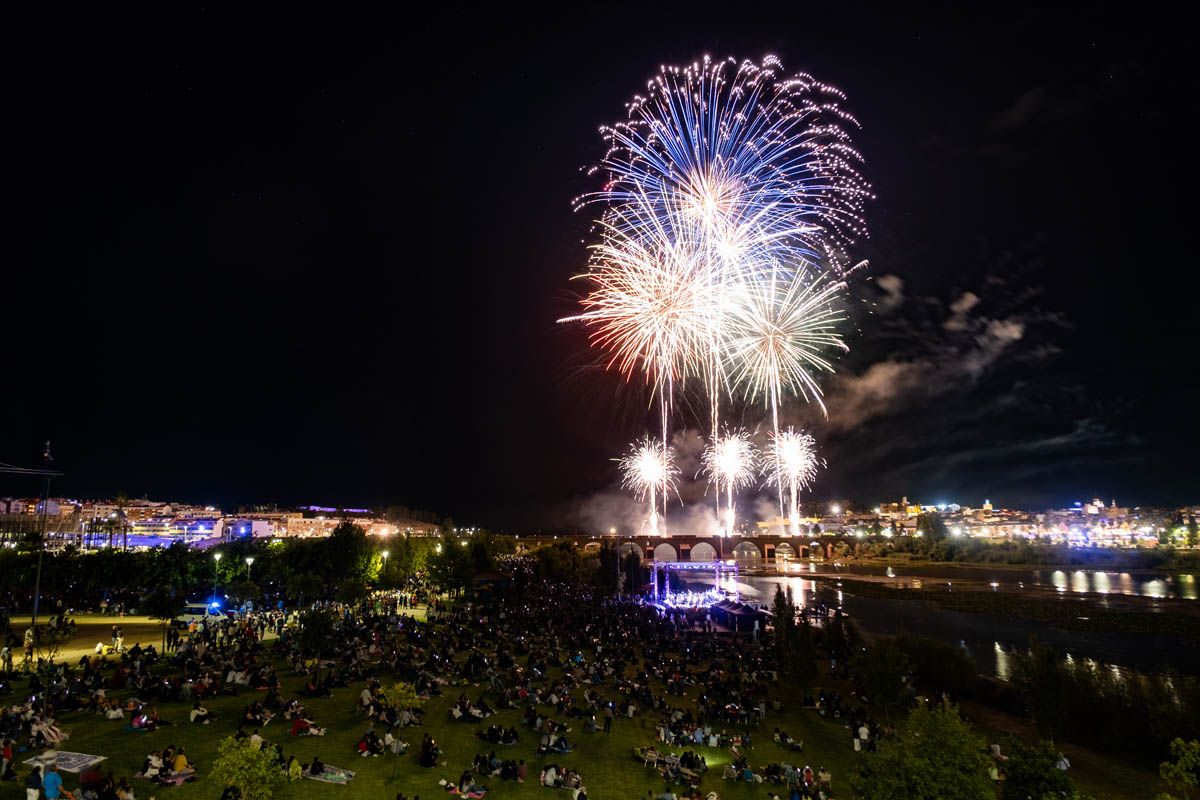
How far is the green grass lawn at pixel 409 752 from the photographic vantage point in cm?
1708

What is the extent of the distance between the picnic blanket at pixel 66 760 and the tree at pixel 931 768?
A: 18.9 metres

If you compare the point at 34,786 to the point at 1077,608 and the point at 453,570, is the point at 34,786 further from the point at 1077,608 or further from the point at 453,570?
the point at 1077,608

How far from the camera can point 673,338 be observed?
1630 inches

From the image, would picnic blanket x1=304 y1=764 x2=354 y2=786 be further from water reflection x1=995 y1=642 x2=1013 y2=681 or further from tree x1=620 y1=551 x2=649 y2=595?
tree x1=620 y1=551 x2=649 y2=595

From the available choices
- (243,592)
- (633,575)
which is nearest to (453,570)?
(633,575)

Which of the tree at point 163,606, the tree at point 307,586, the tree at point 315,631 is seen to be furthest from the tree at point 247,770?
the tree at point 307,586

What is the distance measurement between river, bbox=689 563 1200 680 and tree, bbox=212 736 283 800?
145 feet

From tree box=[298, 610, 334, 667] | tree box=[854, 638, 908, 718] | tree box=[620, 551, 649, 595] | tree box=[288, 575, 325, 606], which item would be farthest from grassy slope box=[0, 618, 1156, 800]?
tree box=[620, 551, 649, 595]

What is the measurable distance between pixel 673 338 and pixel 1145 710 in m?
28.7

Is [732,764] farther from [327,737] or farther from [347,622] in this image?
[347,622]

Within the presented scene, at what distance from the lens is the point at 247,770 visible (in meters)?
13.4

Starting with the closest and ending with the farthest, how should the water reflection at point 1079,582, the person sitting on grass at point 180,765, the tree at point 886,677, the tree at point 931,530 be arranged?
the person sitting on grass at point 180,765
the tree at point 886,677
the water reflection at point 1079,582
the tree at point 931,530

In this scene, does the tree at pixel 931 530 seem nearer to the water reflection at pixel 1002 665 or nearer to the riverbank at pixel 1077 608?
the riverbank at pixel 1077 608

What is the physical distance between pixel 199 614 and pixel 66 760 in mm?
29579
